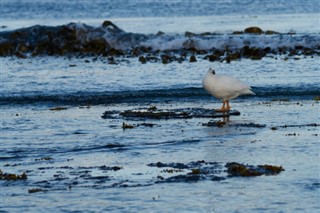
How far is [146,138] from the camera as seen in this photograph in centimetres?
1553

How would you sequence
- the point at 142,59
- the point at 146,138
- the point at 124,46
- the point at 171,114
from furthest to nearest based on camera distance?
1. the point at 124,46
2. the point at 142,59
3. the point at 171,114
4. the point at 146,138

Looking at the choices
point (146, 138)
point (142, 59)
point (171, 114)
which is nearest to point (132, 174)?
point (146, 138)

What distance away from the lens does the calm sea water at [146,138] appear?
11227mm

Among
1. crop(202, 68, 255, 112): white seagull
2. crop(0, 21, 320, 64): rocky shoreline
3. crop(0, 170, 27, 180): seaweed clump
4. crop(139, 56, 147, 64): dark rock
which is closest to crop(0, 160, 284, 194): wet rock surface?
crop(0, 170, 27, 180): seaweed clump

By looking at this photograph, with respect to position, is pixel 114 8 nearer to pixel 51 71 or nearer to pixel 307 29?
pixel 307 29

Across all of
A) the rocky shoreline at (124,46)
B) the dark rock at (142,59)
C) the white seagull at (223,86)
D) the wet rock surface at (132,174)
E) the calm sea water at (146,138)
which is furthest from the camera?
the rocky shoreline at (124,46)

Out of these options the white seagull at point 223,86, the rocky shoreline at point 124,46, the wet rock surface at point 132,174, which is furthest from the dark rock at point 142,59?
the wet rock surface at point 132,174

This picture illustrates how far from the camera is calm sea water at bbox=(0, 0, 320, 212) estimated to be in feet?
36.8

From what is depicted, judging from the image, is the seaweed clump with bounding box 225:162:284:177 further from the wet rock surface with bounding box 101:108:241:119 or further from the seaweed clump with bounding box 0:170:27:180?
the wet rock surface with bounding box 101:108:241:119

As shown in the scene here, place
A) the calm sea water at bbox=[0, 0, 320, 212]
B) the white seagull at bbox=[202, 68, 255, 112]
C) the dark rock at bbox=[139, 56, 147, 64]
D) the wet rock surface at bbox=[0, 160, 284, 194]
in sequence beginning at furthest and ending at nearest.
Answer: the dark rock at bbox=[139, 56, 147, 64]
the white seagull at bbox=[202, 68, 255, 112]
the wet rock surface at bbox=[0, 160, 284, 194]
the calm sea water at bbox=[0, 0, 320, 212]

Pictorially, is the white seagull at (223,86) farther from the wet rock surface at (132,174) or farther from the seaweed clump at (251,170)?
the seaweed clump at (251,170)

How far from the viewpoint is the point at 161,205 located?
10.9 m

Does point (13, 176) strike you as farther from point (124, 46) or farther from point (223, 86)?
point (124, 46)

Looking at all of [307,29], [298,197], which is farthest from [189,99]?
[307,29]
